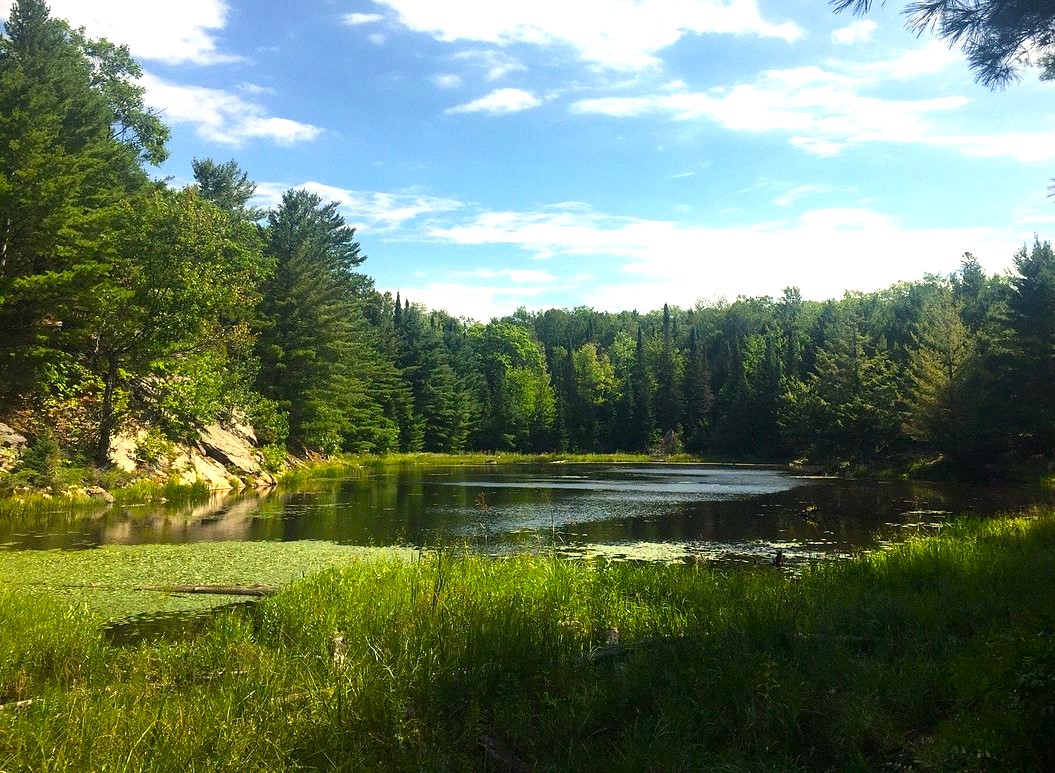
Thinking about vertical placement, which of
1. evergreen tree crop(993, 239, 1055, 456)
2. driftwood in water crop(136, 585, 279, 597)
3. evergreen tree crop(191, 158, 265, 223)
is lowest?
driftwood in water crop(136, 585, 279, 597)

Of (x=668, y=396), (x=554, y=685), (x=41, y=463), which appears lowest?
(x=554, y=685)

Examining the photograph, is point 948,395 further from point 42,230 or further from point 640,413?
point 640,413

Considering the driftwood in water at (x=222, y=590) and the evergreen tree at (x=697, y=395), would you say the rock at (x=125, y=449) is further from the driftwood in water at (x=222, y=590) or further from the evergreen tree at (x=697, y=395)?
the evergreen tree at (x=697, y=395)

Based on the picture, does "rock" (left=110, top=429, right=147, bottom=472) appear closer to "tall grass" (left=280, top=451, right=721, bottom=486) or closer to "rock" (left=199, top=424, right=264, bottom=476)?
"rock" (left=199, top=424, right=264, bottom=476)

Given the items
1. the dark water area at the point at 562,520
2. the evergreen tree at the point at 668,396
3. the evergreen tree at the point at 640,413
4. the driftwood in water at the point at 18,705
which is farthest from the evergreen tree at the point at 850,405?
the driftwood in water at the point at 18,705

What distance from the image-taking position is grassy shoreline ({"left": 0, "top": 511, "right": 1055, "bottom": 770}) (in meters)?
4.38

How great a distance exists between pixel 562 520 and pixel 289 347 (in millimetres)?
29823

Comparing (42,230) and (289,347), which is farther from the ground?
(42,230)

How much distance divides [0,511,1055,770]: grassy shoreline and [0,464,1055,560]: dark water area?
2827 mm

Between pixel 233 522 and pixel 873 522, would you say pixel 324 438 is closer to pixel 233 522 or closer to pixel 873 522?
pixel 233 522

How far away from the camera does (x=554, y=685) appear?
5582 millimetres

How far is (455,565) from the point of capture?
10383 mm

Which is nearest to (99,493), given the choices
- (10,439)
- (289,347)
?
(10,439)

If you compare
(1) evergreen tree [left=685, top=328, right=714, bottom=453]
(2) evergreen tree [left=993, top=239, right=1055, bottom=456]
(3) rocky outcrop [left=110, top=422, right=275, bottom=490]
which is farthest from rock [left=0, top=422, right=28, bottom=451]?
(1) evergreen tree [left=685, top=328, right=714, bottom=453]
